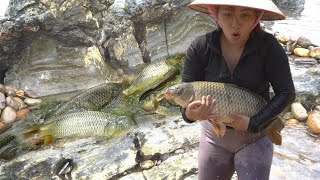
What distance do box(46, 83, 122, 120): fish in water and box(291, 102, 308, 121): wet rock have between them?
8.85 feet

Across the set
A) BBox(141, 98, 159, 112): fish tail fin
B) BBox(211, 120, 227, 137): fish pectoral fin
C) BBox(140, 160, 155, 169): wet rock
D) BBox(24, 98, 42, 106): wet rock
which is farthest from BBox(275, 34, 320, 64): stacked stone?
BBox(211, 120, 227, 137): fish pectoral fin

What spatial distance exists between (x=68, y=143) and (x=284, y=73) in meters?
3.33

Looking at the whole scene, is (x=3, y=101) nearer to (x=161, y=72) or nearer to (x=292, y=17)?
(x=161, y=72)

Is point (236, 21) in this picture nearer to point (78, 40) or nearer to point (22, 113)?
point (22, 113)

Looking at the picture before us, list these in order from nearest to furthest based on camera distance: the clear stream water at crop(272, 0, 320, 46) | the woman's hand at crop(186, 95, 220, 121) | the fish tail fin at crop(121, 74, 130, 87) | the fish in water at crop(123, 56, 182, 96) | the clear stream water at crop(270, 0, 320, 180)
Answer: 1. the woman's hand at crop(186, 95, 220, 121)
2. the clear stream water at crop(270, 0, 320, 180)
3. the fish in water at crop(123, 56, 182, 96)
4. the fish tail fin at crop(121, 74, 130, 87)
5. the clear stream water at crop(272, 0, 320, 46)

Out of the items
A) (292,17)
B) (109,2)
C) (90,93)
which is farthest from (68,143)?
(292,17)

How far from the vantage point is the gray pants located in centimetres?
218

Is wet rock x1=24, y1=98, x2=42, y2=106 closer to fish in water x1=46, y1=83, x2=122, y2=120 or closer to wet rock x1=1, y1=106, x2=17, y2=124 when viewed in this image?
wet rock x1=1, y1=106, x2=17, y2=124

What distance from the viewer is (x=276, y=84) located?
2.04 m

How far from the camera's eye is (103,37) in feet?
22.0

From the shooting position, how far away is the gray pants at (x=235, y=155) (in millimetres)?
2182

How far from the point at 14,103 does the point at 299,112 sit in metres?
4.35

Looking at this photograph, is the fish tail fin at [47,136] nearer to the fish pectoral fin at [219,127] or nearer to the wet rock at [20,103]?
the wet rock at [20,103]

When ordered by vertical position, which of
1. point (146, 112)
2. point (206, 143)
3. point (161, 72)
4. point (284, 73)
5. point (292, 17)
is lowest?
point (292, 17)
